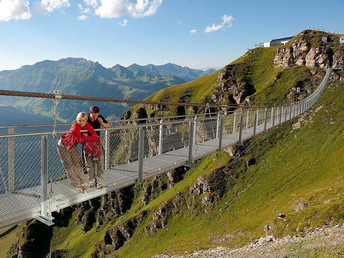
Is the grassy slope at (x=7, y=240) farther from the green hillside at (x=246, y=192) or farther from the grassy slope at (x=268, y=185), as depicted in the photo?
the grassy slope at (x=268, y=185)

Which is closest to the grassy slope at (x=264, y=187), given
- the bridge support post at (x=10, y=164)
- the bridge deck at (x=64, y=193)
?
the bridge deck at (x=64, y=193)

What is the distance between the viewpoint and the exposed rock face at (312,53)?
93.0 meters

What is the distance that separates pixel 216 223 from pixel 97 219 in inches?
2718

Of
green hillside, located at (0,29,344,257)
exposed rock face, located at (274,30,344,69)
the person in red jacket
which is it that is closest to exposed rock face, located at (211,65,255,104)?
green hillside, located at (0,29,344,257)

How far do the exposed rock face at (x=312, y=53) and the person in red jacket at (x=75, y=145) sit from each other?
345 feet

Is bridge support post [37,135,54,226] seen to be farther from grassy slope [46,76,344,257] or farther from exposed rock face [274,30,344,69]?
exposed rock face [274,30,344,69]

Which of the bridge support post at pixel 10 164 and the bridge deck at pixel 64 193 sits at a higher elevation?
the bridge support post at pixel 10 164

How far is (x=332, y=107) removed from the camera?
234 ft

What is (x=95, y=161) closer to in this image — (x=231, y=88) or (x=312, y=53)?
(x=312, y=53)

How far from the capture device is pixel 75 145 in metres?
6.24

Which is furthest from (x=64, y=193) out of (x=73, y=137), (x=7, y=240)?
(x=7, y=240)

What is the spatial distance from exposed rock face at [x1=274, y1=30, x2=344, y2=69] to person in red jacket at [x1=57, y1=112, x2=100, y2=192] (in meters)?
105

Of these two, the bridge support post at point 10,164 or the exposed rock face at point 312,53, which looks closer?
the bridge support post at point 10,164

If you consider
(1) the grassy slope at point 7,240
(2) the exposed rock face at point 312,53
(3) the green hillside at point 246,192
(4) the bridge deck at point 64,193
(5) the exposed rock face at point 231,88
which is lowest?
(1) the grassy slope at point 7,240
